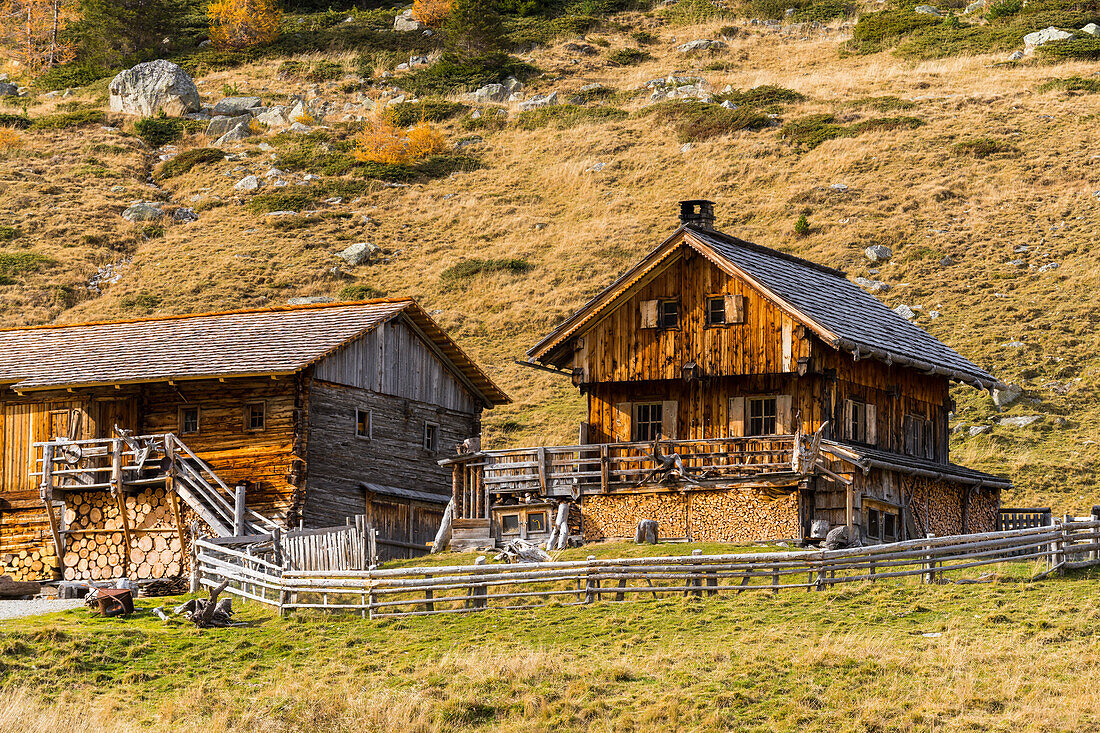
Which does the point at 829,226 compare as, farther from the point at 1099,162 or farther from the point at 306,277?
the point at 306,277

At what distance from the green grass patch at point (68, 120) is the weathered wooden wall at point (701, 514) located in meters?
69.8

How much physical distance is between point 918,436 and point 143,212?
5394cm

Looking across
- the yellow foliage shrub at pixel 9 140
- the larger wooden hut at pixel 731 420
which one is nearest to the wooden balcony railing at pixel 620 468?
the larger wooden hut at pixel 731 420

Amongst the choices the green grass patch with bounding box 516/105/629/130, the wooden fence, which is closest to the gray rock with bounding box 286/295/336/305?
the green grass patch with bounding box 516/105/629/130

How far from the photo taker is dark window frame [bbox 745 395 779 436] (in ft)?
117

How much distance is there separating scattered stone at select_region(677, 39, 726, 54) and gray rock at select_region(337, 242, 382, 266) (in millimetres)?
36794

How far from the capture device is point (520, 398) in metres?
55.9

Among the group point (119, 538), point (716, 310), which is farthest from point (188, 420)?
point (716, 310)

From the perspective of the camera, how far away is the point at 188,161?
A: 287ft

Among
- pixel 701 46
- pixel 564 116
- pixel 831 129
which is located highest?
pixel 701 46

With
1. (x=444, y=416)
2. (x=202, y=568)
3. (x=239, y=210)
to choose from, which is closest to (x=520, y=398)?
(x=444, y=416)

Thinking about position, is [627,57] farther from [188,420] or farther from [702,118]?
[188,420]

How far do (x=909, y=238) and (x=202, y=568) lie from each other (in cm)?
4334

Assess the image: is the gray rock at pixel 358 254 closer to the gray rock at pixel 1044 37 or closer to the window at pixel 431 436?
the window at pixel 431 436
